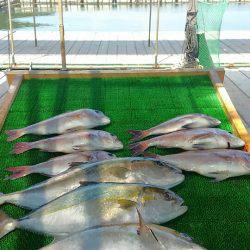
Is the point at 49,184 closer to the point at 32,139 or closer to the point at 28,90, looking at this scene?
the point at 32,139

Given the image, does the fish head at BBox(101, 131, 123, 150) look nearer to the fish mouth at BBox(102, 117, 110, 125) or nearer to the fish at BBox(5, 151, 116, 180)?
the fish at BBox(5, 151, 116, 180)

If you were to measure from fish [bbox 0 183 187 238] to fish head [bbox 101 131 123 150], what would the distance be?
108cm

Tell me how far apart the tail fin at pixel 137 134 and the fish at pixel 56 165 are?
668 mm

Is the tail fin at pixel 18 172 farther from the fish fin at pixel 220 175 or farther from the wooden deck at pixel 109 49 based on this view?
the wooden deck at pixel 109 49

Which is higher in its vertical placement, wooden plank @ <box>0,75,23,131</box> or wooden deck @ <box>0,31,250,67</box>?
wooden plank @ <box>0,75,23,131</box>

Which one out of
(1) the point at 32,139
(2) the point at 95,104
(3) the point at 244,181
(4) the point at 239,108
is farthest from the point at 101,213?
(4) the point at 239,108

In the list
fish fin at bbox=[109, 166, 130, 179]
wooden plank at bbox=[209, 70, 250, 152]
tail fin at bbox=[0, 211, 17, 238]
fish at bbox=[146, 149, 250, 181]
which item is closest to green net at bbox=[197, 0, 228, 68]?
wooden plank at bbox=[209, 70, 250, 152]

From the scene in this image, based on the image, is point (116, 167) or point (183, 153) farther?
point (183, 153)

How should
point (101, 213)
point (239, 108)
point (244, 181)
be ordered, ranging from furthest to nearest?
point (239, 108) < point (244, 181) < point (101, 213)

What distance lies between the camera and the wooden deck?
412 inches

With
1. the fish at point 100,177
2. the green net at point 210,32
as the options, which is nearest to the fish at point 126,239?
the fish at point 100,177

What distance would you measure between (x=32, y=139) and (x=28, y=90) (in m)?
1.59

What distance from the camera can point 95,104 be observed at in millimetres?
5316

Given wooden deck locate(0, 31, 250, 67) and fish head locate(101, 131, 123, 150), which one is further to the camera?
wooden deck locate(0, 31, 250, 67)
